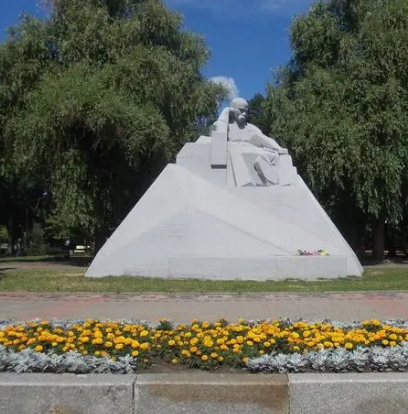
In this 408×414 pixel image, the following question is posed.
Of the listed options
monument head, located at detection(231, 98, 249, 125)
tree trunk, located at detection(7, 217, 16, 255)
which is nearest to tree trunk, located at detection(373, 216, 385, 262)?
monument head, located at detection(231, 98, 249, 125)

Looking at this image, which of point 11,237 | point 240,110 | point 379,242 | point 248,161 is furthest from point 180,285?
point 11,237

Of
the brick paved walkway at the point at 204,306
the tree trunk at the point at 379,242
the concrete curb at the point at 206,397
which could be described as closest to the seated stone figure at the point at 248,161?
the brick paved walkway at the point at 204,306

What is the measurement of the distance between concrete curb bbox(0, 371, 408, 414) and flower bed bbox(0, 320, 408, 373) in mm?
298

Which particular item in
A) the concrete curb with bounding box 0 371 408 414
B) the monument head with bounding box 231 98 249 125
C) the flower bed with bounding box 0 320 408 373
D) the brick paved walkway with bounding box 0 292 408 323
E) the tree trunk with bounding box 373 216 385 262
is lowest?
the concrete curb with bounding box 0 371 408 414

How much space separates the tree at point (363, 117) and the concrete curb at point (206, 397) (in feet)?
57.8

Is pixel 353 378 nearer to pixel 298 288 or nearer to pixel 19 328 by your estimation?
pixel 19 328

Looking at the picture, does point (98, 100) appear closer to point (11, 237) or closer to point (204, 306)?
point (204, 306)

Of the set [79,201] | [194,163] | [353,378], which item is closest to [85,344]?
[353,378]

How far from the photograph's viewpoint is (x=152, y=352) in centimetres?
468

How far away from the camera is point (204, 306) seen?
31.8 ft

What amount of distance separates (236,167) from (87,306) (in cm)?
756

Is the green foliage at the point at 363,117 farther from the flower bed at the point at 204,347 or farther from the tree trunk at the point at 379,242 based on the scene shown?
the flower bed at the point at 204,347

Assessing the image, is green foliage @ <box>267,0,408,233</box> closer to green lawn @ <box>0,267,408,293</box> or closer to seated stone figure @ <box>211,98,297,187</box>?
seated stone figure @ <box>211,98,297,187</box>

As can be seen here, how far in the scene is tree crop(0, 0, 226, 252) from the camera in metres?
20.2
